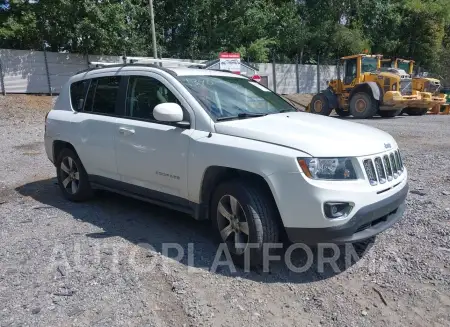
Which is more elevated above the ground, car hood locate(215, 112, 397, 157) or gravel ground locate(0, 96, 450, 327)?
car hood locate(215, 112, 397, 157)

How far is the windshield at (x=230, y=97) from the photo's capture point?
4090 mm

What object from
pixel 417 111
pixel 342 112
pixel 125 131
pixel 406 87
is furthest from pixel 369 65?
pixel 125 131

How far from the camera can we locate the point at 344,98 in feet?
58.7

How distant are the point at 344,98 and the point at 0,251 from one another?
52.6 ft

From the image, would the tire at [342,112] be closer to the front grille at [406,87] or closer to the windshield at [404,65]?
the front grille at [406,87]

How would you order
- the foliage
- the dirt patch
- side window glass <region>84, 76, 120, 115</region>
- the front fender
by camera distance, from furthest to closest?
the foliage < the dirt patch < the front fender < side window glass <region>84, 76, 120, 115</region>

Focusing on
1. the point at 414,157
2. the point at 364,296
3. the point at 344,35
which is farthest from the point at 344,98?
the point at 364,296

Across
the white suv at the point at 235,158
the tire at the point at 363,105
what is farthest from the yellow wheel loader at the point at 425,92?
the white suv at the point at 235,158

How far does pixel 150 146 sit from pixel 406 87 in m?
14.9

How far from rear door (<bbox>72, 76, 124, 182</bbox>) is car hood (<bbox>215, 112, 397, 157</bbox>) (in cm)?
164

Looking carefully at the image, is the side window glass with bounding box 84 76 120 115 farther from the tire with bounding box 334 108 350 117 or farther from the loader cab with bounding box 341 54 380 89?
the tire with bounding box 334 108 350 117

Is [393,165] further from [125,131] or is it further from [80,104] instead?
[80,104]

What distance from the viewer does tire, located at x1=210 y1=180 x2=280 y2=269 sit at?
11.4ft

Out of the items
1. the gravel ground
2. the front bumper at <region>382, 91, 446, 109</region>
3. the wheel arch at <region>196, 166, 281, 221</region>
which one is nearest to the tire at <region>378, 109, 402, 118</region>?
the front bumper at <region>382, 91, 446, 109</region>
